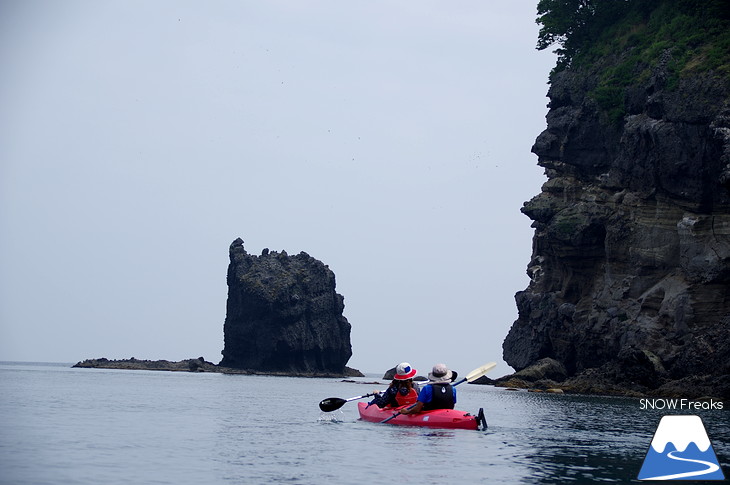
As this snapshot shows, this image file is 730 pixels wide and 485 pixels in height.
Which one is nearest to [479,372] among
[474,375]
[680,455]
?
[474,375]

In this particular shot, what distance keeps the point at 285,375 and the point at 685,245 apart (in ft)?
272

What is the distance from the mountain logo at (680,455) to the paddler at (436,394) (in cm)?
1005

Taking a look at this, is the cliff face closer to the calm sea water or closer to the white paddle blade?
the calm sea water

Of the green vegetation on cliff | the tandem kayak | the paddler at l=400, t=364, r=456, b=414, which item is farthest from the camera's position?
the green vegetation on cliff

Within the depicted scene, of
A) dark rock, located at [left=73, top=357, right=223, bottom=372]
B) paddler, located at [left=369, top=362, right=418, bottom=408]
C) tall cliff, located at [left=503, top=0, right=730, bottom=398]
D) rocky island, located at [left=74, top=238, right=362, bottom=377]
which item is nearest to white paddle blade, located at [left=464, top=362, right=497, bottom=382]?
paddler, located at [left=369, top=362, right=418, bottom=408]

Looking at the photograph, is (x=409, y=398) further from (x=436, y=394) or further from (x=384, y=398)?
(x=436, y=394)

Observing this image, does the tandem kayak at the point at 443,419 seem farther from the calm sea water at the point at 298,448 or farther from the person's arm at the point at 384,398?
the person's arm at the point at 384,398

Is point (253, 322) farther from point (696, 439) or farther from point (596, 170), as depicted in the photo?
point (696, 439)

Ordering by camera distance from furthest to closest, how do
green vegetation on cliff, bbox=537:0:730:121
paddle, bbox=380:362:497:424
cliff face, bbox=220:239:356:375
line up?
cliff face, bbox=220:239:356:375 → green vegetation on cliff, bbox=537:0:730:121 → paddle, bbox=380:362:497:424

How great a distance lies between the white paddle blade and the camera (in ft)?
113

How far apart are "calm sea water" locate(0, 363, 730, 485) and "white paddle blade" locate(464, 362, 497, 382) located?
225 centimetres

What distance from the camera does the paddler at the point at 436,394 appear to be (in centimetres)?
3108

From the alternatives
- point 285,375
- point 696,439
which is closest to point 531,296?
point 285,375

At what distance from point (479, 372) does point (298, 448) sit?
10.7m
